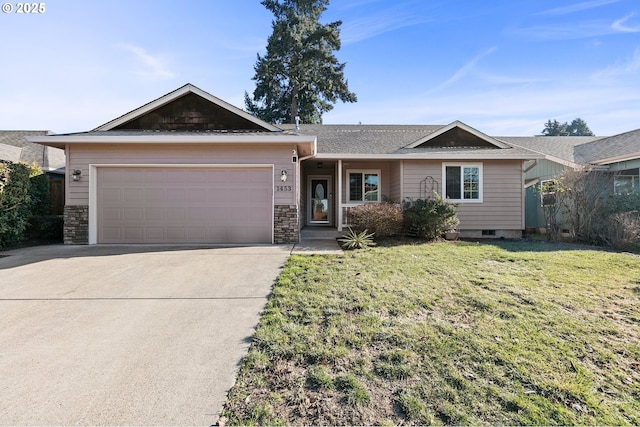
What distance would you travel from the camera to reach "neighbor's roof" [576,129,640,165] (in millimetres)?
11289

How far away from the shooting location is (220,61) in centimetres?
1228

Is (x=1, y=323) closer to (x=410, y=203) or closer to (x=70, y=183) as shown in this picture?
(x=70, y=183)

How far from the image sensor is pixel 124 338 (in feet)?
10.3

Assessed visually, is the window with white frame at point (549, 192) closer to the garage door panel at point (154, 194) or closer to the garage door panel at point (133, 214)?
the garage door panel at point (154, 194)

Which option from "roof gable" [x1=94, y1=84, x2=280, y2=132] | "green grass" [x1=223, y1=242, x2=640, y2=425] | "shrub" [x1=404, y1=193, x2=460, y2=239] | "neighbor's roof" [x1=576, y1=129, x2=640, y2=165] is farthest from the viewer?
"neighbor's roof" [x1=576, y1=129, x2=640, y2=165]

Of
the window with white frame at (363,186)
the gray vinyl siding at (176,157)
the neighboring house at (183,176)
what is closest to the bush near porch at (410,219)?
the neighboring house at (183,176)

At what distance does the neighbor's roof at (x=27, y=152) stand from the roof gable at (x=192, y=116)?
579 centimetres

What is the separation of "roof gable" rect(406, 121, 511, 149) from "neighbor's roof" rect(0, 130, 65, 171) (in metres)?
14.7

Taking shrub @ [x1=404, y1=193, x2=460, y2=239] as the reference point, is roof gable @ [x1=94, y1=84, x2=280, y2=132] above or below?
above

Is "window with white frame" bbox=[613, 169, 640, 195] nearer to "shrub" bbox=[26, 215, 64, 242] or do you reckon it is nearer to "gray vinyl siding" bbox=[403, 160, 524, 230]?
"gray vinyl siding" bbox=[403, 160, 524, 230]

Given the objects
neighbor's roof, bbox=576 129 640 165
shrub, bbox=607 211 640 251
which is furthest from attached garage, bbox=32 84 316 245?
neighbor's roof, bbox=576 129 640 165

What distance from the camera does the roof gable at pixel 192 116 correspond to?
9203 millimetres

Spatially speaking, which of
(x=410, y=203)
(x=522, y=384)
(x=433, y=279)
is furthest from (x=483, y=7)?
(x=522, y=384)

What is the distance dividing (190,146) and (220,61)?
5.63 meters
